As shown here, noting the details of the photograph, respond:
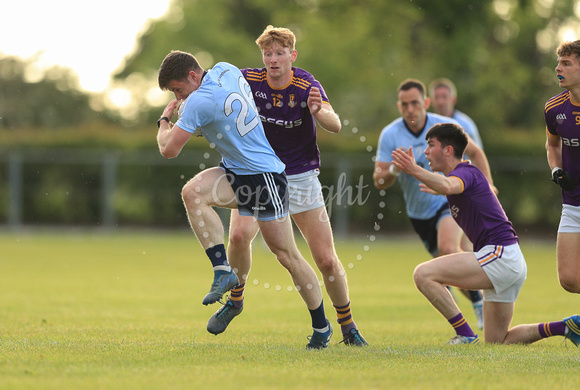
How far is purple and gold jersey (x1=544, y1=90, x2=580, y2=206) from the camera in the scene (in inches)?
272

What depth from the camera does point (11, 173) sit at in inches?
1022

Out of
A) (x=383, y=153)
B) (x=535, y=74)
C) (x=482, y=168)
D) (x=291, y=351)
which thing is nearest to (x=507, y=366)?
(x=291, y=351)

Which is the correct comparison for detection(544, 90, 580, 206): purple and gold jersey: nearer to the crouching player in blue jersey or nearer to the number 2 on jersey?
the crouching player in blue jersey

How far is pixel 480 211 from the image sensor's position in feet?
22.7

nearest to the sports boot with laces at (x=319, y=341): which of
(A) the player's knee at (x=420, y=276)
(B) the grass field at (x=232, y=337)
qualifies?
(B) the grass field at (x=232, y=337)

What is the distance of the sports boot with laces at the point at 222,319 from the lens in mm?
6601

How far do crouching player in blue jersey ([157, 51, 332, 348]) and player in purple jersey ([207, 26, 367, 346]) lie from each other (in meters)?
0.39

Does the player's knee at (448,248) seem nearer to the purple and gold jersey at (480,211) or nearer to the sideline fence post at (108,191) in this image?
the purple and gold jersey at (480,211)

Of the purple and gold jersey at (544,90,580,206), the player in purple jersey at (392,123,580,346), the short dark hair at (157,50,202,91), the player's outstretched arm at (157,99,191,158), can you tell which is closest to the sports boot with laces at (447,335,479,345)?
the player in purple jersey at (392,123,580,346)

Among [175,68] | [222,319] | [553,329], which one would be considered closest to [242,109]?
[175,68]

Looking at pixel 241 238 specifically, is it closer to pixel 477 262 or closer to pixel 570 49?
pixel 477 262

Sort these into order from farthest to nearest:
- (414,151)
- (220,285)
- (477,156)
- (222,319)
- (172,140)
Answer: (414,151), (477,156), (222,319), (220,285), (172,140)

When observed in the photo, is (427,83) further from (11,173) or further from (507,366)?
(507,366)

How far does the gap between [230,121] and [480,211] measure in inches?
91.9
